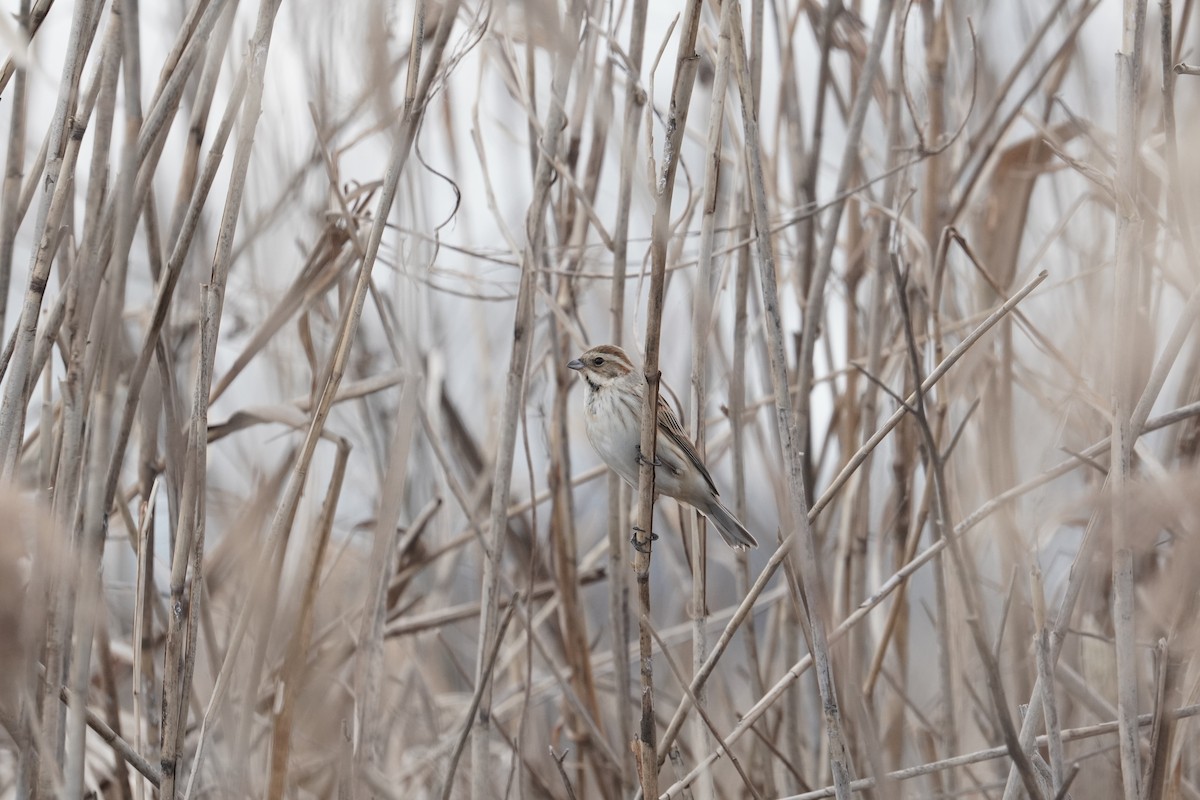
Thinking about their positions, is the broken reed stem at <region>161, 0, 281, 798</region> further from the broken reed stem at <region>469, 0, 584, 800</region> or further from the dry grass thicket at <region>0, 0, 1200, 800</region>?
the broken reed stem at <region>469, 0, 584, 800</region>

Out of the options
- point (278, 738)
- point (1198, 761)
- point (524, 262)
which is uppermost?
point (524, 262)

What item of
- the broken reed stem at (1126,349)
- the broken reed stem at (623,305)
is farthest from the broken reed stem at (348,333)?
the broken reed stem at (1126,349)

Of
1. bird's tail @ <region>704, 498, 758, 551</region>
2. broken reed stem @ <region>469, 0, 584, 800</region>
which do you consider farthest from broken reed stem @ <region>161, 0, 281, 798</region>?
bird's tail @ <region>704, 498, 758, 551</region>

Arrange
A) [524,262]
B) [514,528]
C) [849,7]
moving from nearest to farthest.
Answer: [524,262] → [849,7] → [514,528]

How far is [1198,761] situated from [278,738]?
A: 2.11 m

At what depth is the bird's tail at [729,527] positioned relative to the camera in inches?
95.7

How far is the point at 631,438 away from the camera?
2727 millimetres

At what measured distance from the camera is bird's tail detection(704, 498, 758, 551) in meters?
2.43

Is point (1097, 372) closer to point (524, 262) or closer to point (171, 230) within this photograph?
point (524, 262)

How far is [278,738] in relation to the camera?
1.87 m

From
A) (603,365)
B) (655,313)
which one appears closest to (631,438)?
(603,365)

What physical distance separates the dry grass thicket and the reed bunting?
7 centimetres

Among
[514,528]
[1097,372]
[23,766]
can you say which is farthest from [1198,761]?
[23,766]

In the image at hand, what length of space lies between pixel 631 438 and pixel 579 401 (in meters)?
0.68
